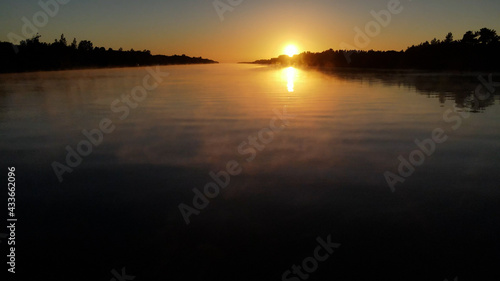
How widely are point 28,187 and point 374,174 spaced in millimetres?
10103

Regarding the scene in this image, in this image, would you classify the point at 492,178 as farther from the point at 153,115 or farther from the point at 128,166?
the point at 153,115

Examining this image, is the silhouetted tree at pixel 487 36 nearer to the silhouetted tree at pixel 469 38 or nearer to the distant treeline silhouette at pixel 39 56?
the silhouetted tree at pixel 469 38

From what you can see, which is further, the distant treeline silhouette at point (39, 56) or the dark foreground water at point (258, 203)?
the distant treeline silhouette at point (39, 56)

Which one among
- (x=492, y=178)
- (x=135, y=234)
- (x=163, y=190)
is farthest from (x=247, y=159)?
(x=492, y=178)

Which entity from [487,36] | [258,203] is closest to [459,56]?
[487,36]

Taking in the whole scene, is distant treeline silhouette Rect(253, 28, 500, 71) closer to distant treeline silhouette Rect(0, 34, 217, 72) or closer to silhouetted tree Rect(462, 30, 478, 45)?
silhouetted tree Rect(462, 30, 478, 45)

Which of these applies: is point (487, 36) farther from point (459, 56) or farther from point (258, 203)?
point (258, 203)

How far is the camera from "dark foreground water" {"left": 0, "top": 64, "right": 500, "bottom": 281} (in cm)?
638

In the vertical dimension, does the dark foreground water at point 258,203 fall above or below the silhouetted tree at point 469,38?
below

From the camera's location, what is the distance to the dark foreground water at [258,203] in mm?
6383

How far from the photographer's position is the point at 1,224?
7891 millimetres

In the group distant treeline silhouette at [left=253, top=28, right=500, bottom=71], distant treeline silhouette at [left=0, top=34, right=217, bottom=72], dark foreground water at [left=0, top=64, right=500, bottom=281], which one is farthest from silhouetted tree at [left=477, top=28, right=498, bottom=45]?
distant treeline silhouette at [left=0, top=34, right=217, bottom=72]

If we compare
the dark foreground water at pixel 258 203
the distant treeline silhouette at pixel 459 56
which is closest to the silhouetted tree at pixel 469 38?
the distant treeline silhouette at pixel 459 56

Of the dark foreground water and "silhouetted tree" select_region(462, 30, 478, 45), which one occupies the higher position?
"silhouetted tree" select_region(462, 30, 478, 45)
